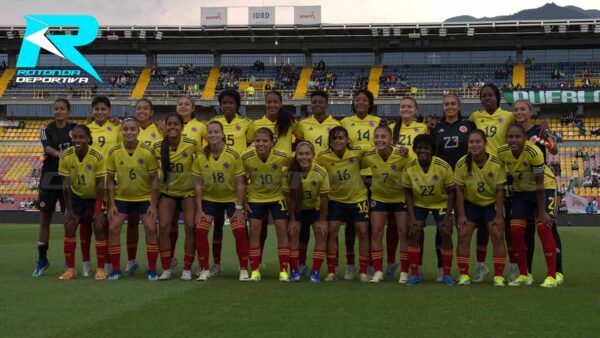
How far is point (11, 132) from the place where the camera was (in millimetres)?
38750

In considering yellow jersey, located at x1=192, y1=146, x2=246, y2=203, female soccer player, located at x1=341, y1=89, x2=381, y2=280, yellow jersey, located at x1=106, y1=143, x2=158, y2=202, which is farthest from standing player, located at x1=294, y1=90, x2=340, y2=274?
yellow jersey, located at x1=106, y1=143, x2=158, y2=202

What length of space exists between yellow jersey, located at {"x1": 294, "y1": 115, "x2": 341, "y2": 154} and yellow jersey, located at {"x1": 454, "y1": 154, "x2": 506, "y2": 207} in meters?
1.74

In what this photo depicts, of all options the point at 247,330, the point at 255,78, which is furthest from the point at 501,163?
the point at 255,78

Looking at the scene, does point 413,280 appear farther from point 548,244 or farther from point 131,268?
point 131,268

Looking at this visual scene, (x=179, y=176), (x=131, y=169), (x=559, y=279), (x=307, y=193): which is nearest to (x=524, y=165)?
(x=559, y=279)

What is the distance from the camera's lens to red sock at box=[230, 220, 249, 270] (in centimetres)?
810

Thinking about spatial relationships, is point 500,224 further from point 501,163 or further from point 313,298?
point 313,298

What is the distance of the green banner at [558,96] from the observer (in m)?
35.2

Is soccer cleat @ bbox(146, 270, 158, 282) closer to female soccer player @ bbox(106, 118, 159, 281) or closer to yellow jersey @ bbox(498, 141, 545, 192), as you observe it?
female soccer player @ bbox(106, 118, 159, 281)

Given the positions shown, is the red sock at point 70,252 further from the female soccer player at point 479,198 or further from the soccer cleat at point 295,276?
the female soccer player at point 479,198

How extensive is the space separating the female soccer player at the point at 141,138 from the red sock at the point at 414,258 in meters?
3.35

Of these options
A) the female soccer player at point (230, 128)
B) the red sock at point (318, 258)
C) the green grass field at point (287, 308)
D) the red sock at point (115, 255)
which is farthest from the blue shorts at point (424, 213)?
the red sock at point (115, 255)

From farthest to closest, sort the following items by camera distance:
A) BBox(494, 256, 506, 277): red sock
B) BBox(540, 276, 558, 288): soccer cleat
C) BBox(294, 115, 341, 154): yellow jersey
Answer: BBox(294, 115, 341, 154): yellow jersey < BBox(494, 256, 506, 277): red sock < BBox(540, 276, 558, 288): soccer cleat

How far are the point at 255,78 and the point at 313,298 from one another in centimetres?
3487
